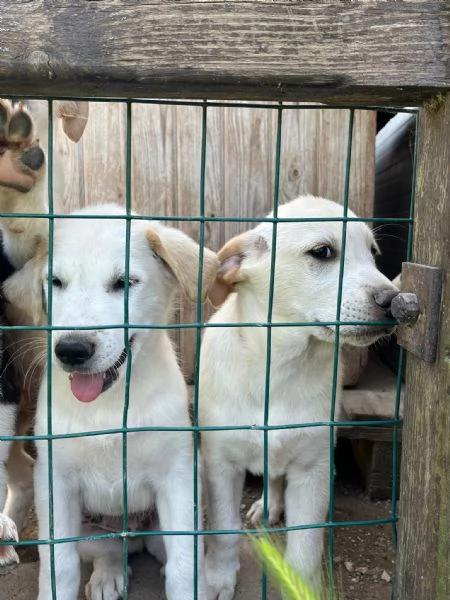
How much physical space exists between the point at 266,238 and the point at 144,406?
0.79 meters

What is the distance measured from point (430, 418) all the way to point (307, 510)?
36.6 inches

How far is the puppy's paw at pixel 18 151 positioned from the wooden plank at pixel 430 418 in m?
1.25

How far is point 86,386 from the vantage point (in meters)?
2.04

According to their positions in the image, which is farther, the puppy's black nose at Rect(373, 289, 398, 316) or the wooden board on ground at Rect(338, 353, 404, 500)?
the wooden board on ground at Rect(338, 353, 404, 500)

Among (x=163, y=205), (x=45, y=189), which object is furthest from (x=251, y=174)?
(x=45, y=189)

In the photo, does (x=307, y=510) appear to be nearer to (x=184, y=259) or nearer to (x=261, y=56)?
(x=184, y=259)

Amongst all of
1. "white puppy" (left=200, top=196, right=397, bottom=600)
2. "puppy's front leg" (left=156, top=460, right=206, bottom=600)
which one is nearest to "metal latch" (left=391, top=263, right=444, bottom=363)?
"white puppy" (left=200, top=196, right=397, bottom=600)

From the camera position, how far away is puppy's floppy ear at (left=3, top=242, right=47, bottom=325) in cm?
223

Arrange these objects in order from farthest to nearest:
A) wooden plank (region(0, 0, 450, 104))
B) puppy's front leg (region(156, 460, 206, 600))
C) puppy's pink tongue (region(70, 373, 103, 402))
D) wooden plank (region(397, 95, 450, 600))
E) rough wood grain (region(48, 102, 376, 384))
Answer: rough wood grain (region(48, 102, 376, 384)) < puppy's front leg (region(156, 460, 206, 600)) < puppy's pink tongue (region(70, 373, 103, 402)) < wooden plank (region(397, 95, 450, 600)) < wooden plank (region(0, 0, 450, 104))

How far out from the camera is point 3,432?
2.28 meters

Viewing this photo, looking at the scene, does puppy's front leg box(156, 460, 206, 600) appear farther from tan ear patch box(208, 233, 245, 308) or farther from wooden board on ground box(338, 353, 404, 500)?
wooden board on ground box(338, 353, 404, 500)

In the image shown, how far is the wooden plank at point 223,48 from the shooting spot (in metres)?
1.45

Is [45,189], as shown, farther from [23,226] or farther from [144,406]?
[144,406]

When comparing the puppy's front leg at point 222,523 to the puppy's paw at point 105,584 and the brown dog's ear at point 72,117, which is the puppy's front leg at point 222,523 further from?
the brown dog's ear at point 72,117
